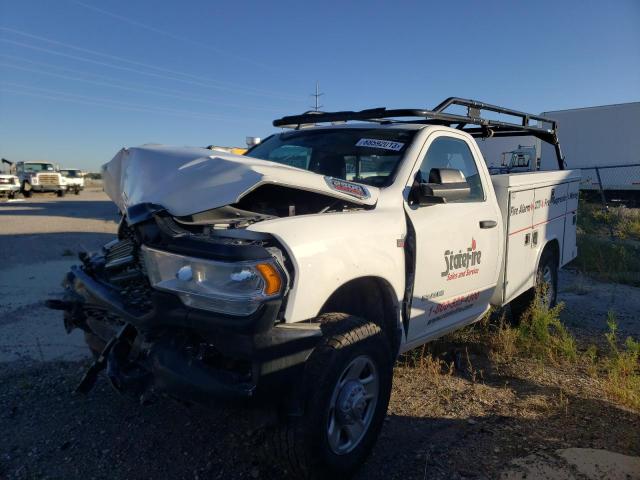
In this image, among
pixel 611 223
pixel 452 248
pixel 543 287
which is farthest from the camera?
pixel 611 223

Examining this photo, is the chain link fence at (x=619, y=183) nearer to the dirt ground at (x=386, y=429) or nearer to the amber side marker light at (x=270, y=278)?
the dirt ground at (x=386, y=429)

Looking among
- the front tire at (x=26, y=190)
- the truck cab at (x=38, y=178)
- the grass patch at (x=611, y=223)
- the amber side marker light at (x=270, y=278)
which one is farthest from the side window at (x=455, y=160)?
the front tire at (x=26, y=190)

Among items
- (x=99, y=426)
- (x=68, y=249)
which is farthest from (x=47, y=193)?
(x=99, y=426)

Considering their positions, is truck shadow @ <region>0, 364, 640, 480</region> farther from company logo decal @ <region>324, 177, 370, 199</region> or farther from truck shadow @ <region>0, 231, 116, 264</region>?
truck shadow @ <region>0, 231, 116, 264</region>

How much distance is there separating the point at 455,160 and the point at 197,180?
236 cm

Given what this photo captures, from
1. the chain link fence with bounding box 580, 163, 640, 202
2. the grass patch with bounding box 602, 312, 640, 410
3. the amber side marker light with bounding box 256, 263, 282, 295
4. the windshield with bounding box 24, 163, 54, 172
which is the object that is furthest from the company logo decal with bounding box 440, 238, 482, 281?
the windshield with bounding box 24, 163, 54, 172

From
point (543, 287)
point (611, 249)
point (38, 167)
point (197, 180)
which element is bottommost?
point (611, 249)

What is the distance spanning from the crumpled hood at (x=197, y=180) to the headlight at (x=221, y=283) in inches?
13.3

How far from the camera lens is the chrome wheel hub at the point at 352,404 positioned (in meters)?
2.57

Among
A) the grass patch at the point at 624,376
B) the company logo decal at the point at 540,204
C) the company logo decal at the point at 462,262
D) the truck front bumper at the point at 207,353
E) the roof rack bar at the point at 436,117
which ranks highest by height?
the roof rack bar at the point at 436,117

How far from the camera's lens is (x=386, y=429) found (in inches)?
129

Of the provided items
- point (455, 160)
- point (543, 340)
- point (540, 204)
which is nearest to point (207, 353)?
point (455, 160)

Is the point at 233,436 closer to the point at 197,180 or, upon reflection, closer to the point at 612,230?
the point at 197,180

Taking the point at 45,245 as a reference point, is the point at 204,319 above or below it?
above
